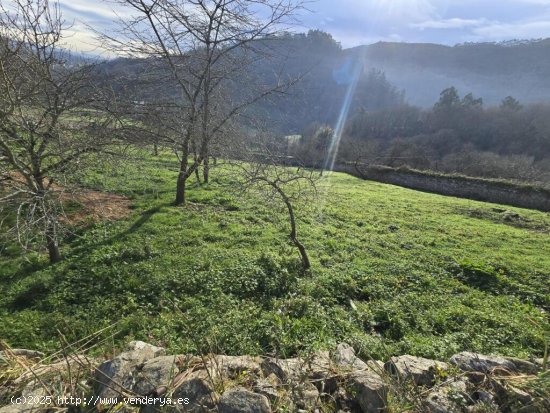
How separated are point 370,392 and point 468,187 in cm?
2533

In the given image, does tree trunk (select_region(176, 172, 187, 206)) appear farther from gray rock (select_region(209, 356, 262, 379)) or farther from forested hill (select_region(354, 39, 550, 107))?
forested hill (select_region(354, 39, 550, 107))

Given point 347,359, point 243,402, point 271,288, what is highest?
point 243,402

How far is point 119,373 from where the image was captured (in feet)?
9.69

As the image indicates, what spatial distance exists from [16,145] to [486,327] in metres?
9.81

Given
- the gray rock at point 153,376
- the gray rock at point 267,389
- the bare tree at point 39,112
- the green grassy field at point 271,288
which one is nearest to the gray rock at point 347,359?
the green grassy field at point 271,288

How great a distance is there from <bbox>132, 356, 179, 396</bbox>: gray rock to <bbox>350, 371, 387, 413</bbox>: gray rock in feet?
5.56

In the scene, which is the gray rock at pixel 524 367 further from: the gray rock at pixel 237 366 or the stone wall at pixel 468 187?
the stone wall at pixel 468 187

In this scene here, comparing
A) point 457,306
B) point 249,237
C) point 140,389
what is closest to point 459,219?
point 457,306

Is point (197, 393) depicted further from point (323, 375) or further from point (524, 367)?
point (524, 367)

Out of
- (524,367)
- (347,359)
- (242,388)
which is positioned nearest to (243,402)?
(242,388)

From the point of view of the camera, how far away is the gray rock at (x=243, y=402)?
2.58 metres

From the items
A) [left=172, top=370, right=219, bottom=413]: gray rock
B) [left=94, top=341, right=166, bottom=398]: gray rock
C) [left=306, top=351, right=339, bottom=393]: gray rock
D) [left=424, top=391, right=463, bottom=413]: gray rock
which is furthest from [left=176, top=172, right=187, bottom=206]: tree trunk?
[left=424, top=391, right=463, bottom=413]: gray rock

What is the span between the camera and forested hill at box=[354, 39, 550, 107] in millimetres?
155250

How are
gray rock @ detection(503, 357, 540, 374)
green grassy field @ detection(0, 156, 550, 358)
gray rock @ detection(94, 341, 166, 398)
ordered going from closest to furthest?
gray rock @ detection(94, 341, 166, 398)
gray rock @ detection(503, 357, 540, 374)
green grassy field @ detection(0, 156, 550, 358)
